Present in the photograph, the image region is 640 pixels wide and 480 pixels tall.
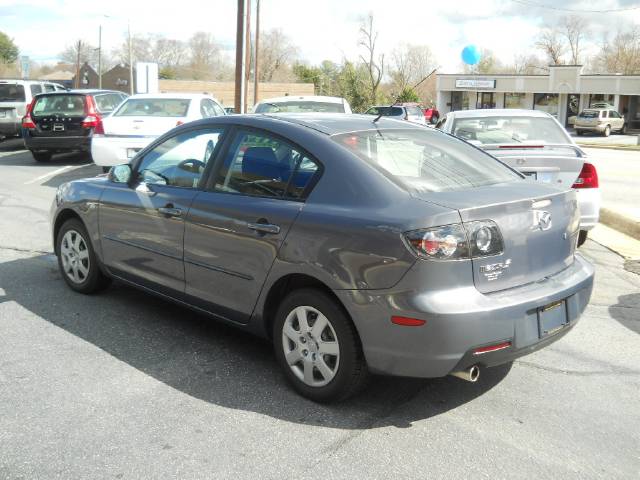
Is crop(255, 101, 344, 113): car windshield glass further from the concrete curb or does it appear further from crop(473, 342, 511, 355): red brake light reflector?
crop(473, 342, 511, 355): red brake light reflector

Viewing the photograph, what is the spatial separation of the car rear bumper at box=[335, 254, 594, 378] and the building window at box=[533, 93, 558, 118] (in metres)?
55.1

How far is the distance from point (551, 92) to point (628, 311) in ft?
173

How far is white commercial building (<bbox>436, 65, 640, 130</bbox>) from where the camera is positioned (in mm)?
52250

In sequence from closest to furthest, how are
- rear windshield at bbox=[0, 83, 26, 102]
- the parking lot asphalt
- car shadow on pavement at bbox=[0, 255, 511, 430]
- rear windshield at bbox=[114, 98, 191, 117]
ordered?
the parking lot asphalt < car shadow on pavement at bbox=[0, 255, 511, 430] < rear windshield at bbox=[114, 98, 191, 117] < rear windshield at bbox=[0, 83, 26, 102]

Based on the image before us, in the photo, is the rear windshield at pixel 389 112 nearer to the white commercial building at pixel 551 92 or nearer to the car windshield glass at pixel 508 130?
the car windshield glass at pixel 508 130

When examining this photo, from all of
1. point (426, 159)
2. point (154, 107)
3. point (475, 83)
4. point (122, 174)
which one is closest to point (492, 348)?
point (426, 159)

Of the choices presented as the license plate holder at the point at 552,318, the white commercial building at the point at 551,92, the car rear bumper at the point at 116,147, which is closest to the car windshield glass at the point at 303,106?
the car rear bumper at the point at 116,147

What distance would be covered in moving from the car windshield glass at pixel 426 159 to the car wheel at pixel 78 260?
2.65 meters

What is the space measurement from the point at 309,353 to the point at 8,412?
1.65 m

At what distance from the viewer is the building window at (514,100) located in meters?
56.8

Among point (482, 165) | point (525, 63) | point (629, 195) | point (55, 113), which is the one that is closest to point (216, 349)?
point (482, 165)

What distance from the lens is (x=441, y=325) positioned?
3350mm

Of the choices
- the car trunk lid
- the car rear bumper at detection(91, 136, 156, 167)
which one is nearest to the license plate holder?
the car trunk lid

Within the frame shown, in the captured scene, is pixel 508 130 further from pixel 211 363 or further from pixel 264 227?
pixel 211 363
